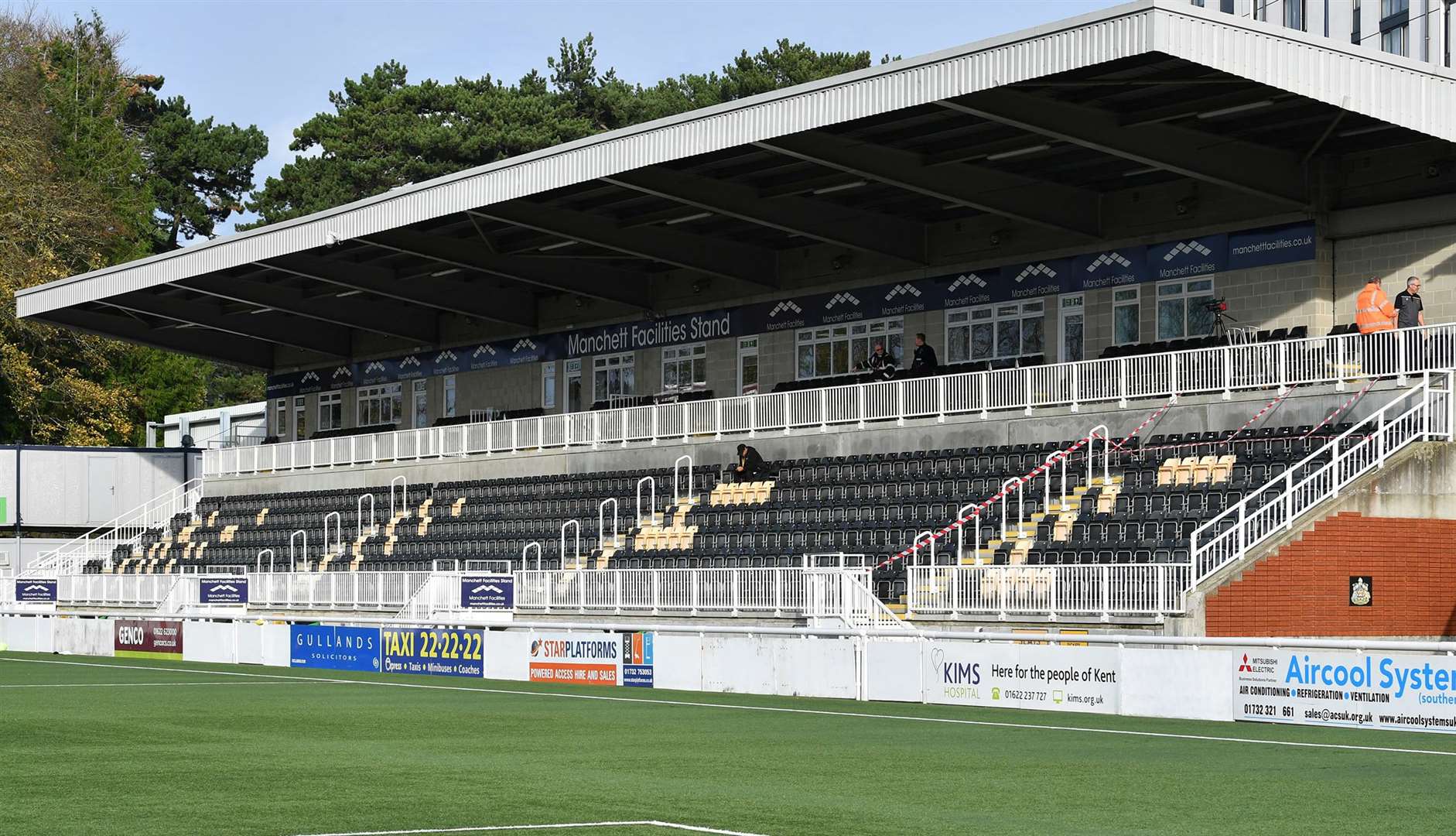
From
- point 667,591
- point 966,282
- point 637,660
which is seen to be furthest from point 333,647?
point 966,282

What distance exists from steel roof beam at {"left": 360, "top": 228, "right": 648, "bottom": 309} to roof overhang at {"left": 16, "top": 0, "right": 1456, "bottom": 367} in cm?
5

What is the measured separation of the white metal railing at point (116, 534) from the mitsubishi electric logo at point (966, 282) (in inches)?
983

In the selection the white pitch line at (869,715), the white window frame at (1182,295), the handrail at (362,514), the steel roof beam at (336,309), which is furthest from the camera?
the steel roof beam at (336,309)

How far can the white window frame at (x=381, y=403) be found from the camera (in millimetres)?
58719

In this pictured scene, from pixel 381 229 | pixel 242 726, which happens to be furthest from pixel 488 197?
pixel 242 726

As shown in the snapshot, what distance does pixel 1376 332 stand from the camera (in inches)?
1208

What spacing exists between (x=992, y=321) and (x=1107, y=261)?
3.31m

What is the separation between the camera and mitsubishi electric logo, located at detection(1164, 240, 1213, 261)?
36688mm

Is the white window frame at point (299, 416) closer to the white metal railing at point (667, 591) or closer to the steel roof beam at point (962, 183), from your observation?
the white metal railing at point (667, 591)

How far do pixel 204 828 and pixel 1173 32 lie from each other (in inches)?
839

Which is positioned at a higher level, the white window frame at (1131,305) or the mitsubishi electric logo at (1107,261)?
Result: the mitsubishi electric logo at (1107,261)

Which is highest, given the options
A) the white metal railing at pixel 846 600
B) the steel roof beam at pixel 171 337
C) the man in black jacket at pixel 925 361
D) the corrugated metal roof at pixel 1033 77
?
the corrugated metal roof at pixel 1033 77

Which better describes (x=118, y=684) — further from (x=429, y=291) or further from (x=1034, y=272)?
(x=429, y=291)

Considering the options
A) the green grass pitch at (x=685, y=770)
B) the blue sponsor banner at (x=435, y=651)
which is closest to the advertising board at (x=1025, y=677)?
the green grass pitch at (x=685, y=770)
